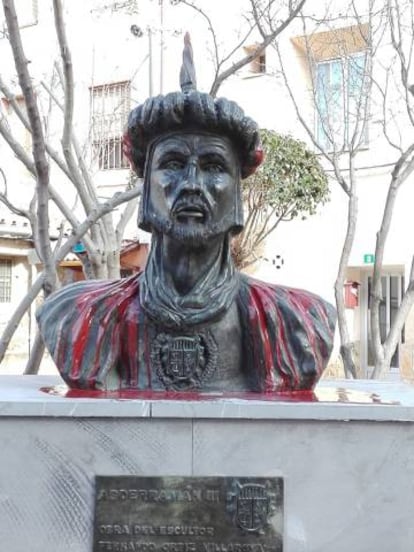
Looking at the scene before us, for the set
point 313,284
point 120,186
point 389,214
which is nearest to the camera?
point 389,214

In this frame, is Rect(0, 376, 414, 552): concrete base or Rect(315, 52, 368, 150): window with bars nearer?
Rect(0, 376, 414, 552): concrete base

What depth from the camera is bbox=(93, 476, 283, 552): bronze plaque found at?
2.32m

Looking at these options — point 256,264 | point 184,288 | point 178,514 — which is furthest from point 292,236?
point 178,514

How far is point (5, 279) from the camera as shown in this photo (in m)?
12.4

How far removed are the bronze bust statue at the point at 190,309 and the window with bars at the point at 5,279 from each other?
969 centimetres

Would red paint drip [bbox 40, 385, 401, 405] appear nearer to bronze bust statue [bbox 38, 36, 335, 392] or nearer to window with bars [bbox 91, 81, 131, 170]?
bronze bust statue [bbox 38, 36, 335, 392]

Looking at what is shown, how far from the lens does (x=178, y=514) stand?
7.64 ft

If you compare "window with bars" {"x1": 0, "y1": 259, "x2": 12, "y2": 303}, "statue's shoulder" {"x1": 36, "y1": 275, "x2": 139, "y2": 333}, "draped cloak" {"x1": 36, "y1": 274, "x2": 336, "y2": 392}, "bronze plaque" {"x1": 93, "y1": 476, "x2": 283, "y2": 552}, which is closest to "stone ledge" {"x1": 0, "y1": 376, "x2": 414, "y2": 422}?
"bronze plaque" {"x1": 93, "y1": 476, "x2": 283, "y2": 552}

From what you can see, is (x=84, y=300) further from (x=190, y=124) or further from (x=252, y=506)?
(x=252, y=506)

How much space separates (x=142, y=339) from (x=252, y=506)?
0.82 metres

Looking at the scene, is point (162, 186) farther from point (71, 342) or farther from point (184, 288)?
point (71, 342)

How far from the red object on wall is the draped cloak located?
282 inches

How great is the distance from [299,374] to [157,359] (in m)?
0.53

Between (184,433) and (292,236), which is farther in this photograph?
(292,236)
